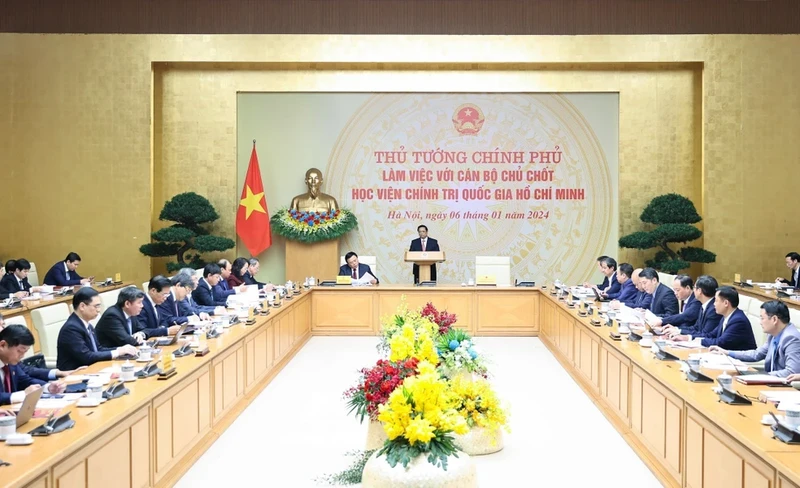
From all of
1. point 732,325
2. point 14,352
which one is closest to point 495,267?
point 732,325

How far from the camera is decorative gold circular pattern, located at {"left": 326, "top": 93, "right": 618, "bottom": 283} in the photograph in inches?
498

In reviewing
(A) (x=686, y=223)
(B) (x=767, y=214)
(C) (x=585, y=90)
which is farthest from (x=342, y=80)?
(B) (x=767, y=214)

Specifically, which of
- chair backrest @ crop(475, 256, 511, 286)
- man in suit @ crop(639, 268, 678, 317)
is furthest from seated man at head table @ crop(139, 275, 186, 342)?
chair backrest @ crop(475, 256, 511, 286)

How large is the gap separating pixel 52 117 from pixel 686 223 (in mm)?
10069

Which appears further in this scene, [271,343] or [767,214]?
[767,214]

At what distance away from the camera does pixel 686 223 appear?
11.7m

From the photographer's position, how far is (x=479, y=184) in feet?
41.7

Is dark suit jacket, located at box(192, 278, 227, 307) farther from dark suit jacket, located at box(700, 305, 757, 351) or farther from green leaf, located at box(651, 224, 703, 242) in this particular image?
green leaf, located at box(651, 224, 703, 242)

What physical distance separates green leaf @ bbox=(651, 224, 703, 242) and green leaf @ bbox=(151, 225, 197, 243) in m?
7.05

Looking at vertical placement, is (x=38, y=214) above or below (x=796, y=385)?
above

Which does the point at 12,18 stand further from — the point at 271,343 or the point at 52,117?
the point at 271,343

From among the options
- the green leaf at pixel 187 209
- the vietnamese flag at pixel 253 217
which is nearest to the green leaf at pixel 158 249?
the green leaf at pixel 187 209

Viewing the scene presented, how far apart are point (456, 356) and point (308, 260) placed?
22.0 feet

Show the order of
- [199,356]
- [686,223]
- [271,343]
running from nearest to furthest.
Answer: [199,356], [271,343], [686,223]
